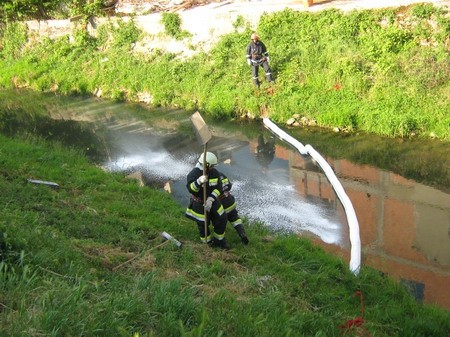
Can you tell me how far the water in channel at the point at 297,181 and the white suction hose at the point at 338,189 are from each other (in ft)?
0.53

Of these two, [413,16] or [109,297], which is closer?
[109,297]

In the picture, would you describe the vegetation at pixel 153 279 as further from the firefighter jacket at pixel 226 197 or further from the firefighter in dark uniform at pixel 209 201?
the firefighter jacket at pixel 226 197

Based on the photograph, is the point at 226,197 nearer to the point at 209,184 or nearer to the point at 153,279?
the point at 209,184

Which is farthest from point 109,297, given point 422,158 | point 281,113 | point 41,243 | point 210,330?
Result: point 281,113

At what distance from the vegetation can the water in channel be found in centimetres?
88

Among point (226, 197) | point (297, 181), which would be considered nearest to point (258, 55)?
point (297, 181)

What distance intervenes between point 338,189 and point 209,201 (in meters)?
3.74

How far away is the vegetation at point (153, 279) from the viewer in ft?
14.0

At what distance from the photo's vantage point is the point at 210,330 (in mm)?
4344

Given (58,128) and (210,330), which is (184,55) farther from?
(210,330)

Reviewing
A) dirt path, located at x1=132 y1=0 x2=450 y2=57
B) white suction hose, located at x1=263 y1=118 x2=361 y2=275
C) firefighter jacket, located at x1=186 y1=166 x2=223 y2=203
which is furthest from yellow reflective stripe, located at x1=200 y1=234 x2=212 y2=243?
dirt path, located at x1=132 y1=0 x2=450 y2=57

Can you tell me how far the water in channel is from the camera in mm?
8312

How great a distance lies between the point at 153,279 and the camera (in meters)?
5.40

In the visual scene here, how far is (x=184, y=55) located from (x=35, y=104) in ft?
17.9
